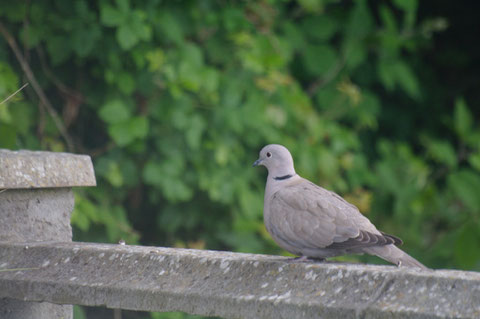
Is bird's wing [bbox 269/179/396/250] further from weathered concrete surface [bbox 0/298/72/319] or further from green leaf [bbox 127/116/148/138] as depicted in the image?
green leaf [bbox 127/116/148/138]

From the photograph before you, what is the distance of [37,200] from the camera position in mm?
2215

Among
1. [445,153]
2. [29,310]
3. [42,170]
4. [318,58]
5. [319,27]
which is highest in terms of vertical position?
[319,27]

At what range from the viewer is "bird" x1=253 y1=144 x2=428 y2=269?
7.13ft

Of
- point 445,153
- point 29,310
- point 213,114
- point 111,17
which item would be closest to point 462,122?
point 445,153

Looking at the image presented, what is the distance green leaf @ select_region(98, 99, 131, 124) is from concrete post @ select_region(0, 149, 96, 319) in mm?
1793

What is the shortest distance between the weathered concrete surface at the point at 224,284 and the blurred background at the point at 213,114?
2033 millimetres

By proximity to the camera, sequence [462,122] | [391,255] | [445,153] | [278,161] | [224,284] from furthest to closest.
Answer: [445,153] < [462,122] < [278,161] < [391,255] < [224,284]

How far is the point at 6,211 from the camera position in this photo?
214 centimetres

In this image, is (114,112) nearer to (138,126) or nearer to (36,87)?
(138,126)

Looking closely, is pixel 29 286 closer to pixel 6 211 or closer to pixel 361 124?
pixel 6 211

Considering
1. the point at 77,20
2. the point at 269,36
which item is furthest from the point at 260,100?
the point at 77,20

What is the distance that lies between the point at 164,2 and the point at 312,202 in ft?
7.46

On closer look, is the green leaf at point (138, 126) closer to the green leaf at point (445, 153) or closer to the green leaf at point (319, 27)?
the green leaf at point (319, 27)

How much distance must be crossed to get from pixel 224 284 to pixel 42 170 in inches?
30.5
